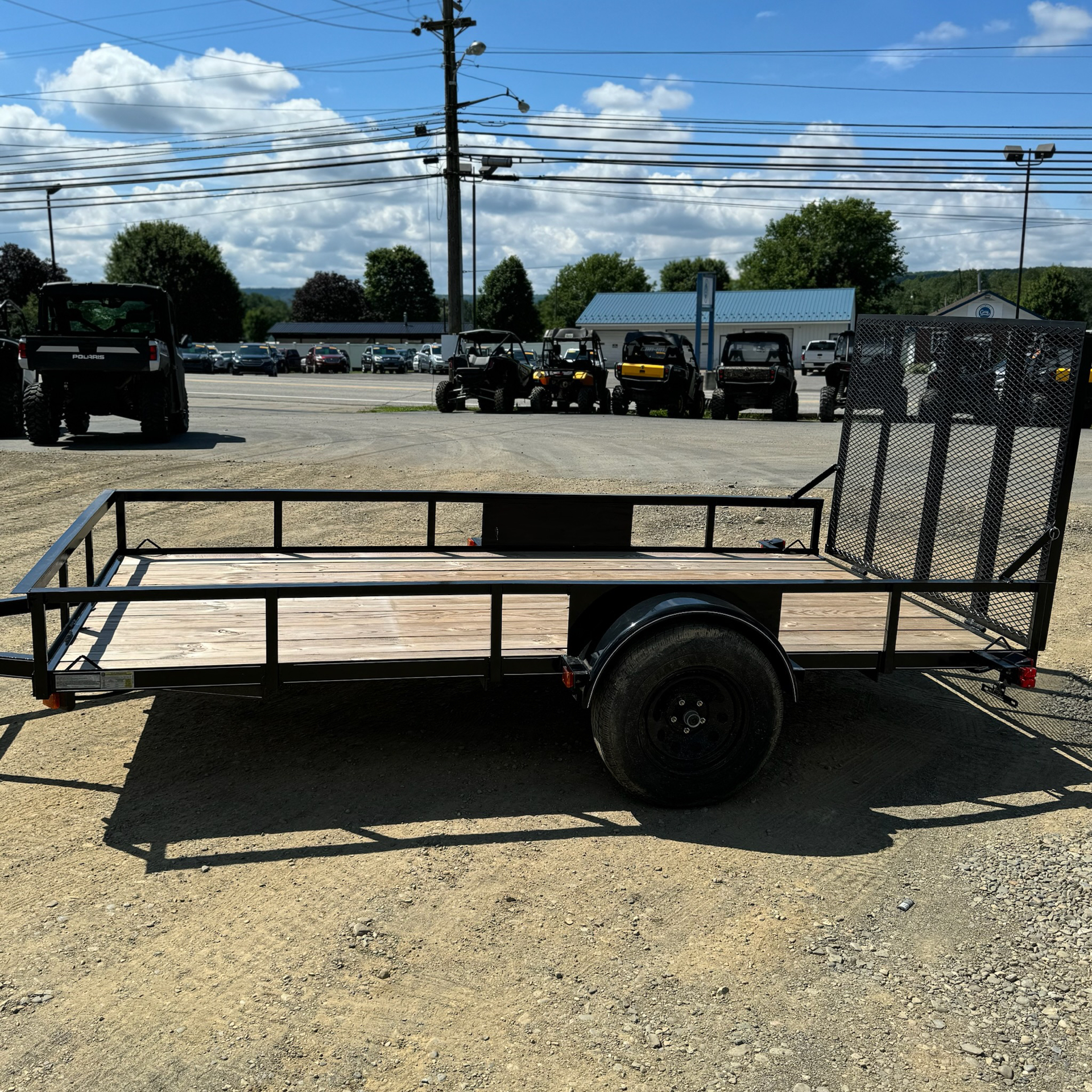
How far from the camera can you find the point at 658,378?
2484cm

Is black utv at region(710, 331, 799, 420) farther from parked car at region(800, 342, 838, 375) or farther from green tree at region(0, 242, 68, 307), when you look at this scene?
green tree at region(0, 242, 68, 307)

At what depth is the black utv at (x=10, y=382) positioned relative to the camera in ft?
53.8

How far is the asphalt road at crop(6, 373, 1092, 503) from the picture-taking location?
13977mm

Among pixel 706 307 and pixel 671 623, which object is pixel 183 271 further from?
pixel 671 623

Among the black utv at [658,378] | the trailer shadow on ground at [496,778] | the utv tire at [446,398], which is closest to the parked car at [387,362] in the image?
the utv tire at [446,398]

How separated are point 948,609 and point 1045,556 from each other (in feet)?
2.94

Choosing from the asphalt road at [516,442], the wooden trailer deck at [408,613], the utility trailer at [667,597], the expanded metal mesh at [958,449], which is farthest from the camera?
the asphalt road at [516,442]

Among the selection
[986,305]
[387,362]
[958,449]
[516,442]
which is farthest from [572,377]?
[986,305]

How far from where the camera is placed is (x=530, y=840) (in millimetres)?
3865

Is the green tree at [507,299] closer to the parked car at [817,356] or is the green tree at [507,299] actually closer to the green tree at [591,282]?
the green tree at [591,282]

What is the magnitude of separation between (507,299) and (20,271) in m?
45.2

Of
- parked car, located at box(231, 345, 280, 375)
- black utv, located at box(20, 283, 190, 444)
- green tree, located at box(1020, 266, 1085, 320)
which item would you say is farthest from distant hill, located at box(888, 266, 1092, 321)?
black utv, located at box(20, 283, 190, 444)

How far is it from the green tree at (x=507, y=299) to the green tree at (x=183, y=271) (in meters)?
28.0

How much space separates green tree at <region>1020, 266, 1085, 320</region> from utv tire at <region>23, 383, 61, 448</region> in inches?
3998
